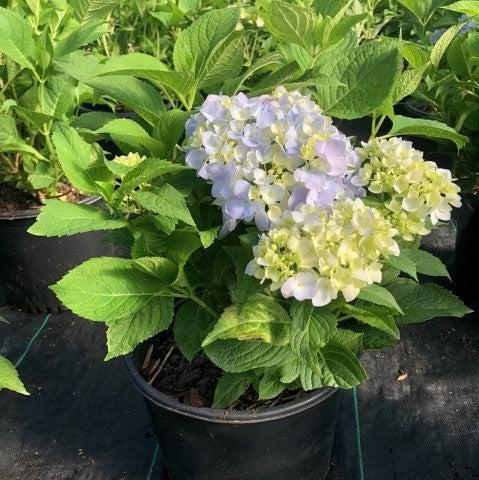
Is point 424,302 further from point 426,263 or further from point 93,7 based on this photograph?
point 93,7

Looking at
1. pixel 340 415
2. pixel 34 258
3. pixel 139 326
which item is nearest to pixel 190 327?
pixel 139 326

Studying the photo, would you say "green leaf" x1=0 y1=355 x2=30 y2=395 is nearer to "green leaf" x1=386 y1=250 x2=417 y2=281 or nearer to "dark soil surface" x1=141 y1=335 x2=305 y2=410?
"dark soil surface" x1=141 y1=335 x2=305 y2=410

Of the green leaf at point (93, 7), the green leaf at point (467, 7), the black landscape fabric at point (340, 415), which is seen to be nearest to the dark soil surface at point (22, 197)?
the black landscape fabric at point (340, 415)

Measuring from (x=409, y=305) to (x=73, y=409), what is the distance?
1.10 meters

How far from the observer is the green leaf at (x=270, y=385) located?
3.99ft

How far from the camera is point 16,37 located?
5.60ft

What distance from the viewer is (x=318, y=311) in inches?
42.0

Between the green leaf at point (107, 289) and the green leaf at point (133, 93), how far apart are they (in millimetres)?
287

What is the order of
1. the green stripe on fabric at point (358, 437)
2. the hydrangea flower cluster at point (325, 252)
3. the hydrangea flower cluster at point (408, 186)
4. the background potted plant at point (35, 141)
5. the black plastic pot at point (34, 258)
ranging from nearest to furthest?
1. the hydrangea flower cluster at point (325, 252)
2. the hydrangea flower cluster at point (408, 186)
3. the green stripe on fabric at point (358, 437)
4. the background potted plant at point (35, 141)
5. the black plastic pot at point (34, 258)

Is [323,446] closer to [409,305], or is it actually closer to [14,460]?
[409,305]

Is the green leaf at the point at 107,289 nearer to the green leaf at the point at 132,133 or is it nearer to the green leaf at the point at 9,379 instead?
the green leaf at the point at 132,133

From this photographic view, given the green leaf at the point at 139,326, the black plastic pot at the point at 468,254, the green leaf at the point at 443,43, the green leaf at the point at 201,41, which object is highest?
the green leaf at the point at 201,41

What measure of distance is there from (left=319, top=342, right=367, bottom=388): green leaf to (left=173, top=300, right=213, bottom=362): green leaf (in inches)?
9.7

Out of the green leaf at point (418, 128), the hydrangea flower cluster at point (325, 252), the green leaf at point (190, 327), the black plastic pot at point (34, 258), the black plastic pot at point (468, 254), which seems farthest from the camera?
the black plastic pot at point (34, 258)
